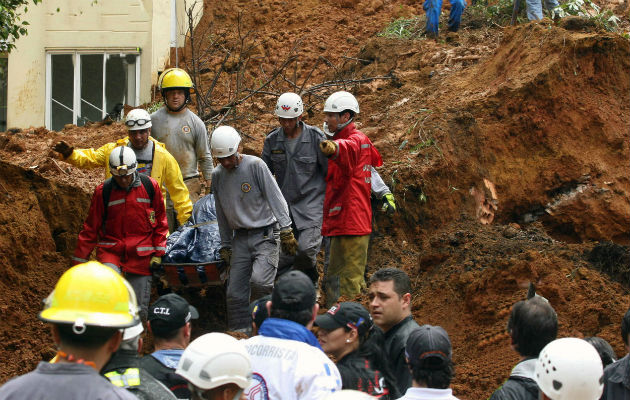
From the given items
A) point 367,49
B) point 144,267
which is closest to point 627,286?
point 144,267

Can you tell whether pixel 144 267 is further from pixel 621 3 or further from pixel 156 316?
pixel 621 3

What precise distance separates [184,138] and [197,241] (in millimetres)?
1251

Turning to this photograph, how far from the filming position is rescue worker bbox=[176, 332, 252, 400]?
3523 millimetres

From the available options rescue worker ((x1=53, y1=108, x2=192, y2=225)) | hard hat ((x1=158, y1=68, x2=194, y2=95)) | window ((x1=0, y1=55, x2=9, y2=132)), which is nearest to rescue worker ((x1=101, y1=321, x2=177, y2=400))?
rescue worker ((x1=53, y1=108, x2=192, y2=225))

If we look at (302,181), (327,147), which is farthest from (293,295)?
(302,181)

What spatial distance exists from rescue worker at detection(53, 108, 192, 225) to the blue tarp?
0.16m

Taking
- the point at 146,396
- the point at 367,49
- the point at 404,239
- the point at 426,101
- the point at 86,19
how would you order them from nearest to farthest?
the point at 146,396
the point at 404,239
the point at 426,101
the point at 367,49
the point at 86,19

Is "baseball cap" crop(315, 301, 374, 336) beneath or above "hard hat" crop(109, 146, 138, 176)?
beneath

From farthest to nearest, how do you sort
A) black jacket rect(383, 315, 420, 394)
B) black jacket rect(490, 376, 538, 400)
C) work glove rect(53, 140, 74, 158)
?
work glove rect(53, 140, 74, 158), black jacket rect(383, 315, 420, 394), black jacket rect(490, 376, 538, 400)

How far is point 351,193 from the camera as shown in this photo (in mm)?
8211

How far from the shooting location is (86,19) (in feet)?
52.5

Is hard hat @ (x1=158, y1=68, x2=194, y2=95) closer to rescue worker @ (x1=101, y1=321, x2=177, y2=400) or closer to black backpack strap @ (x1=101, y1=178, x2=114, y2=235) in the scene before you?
black backpack strap @ (x1=101, y1=178, x2=114, y2=235)

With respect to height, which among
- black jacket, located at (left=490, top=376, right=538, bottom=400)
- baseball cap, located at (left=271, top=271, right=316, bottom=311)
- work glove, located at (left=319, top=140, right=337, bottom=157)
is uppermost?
work glove, located at (left=319, top=140, right=337, bottom=157)

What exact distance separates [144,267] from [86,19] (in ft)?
31.1
